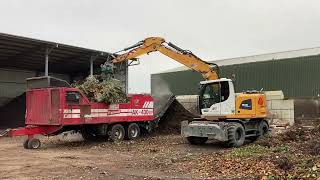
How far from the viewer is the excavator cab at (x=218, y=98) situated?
721 inches

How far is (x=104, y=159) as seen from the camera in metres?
14.6

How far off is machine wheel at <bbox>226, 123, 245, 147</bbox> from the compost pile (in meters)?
5.14

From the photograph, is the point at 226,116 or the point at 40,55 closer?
the point at 226,116

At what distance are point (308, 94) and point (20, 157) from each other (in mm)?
22419

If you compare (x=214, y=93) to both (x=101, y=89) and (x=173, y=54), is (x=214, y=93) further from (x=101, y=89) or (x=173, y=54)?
(x=101, y=89)

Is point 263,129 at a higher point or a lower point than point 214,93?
lower

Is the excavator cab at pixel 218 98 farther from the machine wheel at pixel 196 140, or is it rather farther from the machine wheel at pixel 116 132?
the machine wheel at pixel 116 132

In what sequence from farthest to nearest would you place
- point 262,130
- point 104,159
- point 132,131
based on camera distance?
point 132,131, point 262,130, point 104,159

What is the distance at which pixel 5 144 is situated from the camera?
66.3ft

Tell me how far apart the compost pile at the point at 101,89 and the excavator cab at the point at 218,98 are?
3707 mm

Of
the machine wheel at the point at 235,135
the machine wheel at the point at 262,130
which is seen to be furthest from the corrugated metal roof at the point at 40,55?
the machine wheel at the point at 235,135

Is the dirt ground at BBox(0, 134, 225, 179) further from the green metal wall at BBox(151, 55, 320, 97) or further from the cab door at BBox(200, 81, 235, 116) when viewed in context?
the green metal wall at BBox(151, 55, 320, 97)

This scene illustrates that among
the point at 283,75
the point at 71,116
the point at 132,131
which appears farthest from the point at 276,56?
the point at 71,116

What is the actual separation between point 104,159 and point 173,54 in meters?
7.97
